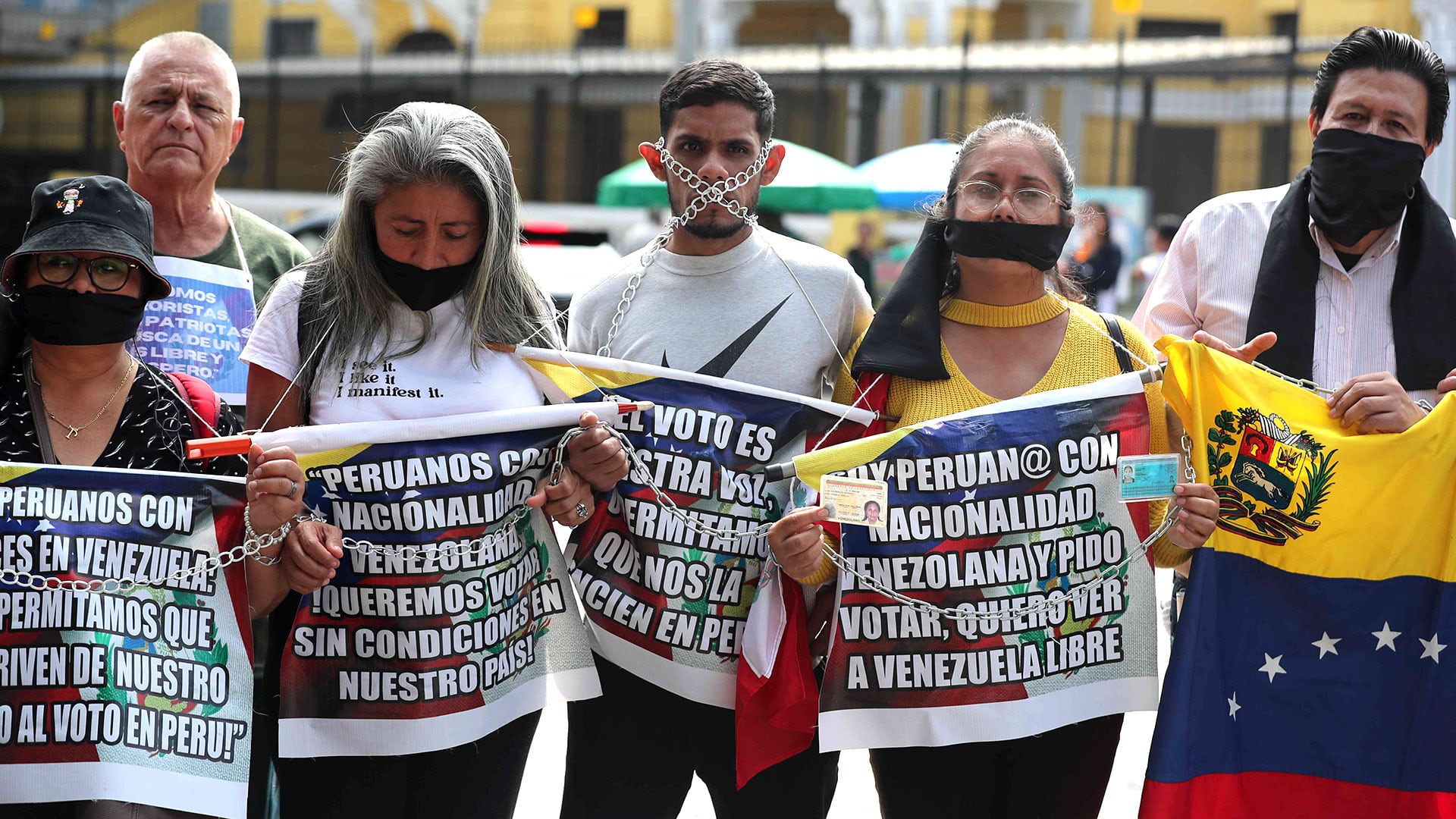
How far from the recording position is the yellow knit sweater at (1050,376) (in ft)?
10.8

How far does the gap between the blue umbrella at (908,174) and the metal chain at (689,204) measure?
381 inches

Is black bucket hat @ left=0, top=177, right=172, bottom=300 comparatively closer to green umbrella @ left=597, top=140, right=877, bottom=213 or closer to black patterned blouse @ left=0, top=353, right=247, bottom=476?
black patterned blouse @ left=0, top=353, right=247, bottom=476

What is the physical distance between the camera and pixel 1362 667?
3.30m

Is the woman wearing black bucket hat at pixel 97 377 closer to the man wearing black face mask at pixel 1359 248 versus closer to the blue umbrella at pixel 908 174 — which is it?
the man wearing black face mask at pixel 1359 248

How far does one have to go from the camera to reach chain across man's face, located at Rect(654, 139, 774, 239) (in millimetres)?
3367

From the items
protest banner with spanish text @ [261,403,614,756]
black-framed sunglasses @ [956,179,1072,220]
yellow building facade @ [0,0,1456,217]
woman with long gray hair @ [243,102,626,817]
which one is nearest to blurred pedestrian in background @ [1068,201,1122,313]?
yellow building facade @ [0,0,1456,217]

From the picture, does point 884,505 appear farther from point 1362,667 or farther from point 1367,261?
point 1367,261

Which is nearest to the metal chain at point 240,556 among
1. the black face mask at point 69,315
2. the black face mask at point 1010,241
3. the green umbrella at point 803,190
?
the black face mask at point 69,315

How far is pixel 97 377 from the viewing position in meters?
3.13

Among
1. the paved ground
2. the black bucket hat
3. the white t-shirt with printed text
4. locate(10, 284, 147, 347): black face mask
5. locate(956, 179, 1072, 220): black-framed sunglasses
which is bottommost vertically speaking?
the paved ground

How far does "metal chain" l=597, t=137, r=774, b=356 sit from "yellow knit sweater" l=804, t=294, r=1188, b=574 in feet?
1.47

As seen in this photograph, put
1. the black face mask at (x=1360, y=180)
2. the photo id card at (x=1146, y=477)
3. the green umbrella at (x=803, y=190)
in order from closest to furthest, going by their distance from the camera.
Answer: the photo id card at (x=1146, y=477) < the black face mask at (x=1360, y=180) < the green umbrella at (x=803, y=190)

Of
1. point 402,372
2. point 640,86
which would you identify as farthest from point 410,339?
point 640,86

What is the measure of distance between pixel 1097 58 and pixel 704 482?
19705 mm
